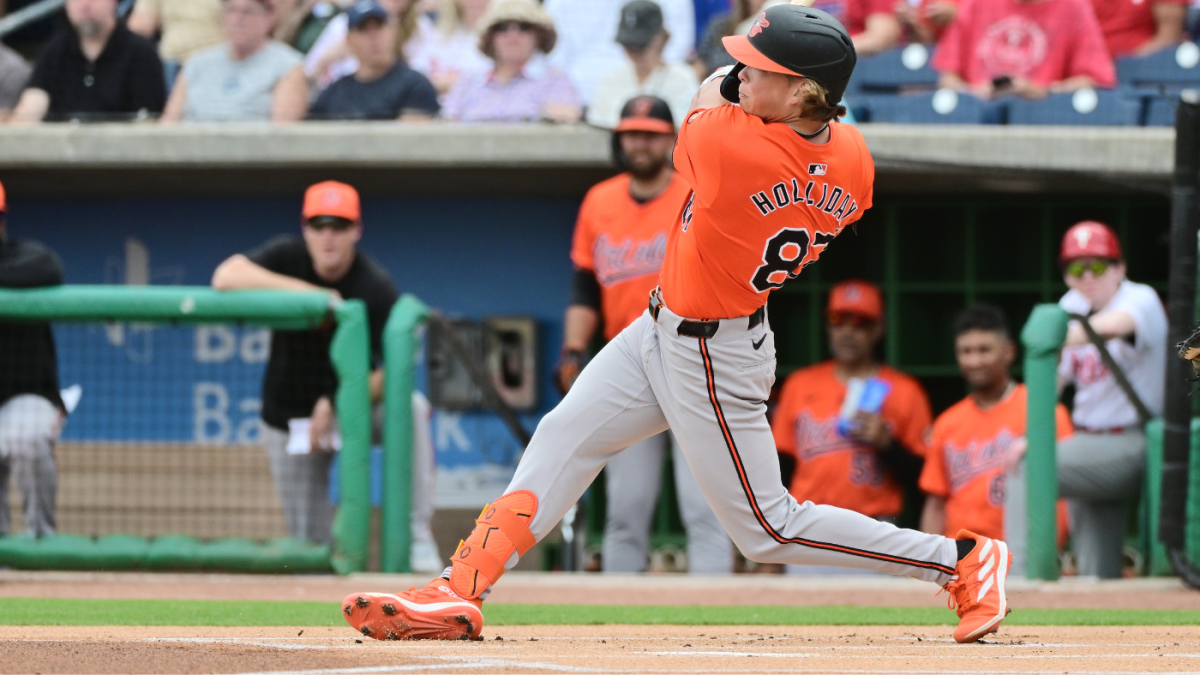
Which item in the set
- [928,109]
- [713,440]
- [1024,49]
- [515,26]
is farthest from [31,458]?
[1024,49]

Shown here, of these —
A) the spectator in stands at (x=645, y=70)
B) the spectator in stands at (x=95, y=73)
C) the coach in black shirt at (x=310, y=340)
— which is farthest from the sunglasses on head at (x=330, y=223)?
the spectator in stands at (x=95, y=73)

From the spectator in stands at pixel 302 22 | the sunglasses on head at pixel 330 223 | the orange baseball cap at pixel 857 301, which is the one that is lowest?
the orange baseball cap at pixel 857 301

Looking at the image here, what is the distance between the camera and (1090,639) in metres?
3.88

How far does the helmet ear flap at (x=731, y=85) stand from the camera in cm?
340

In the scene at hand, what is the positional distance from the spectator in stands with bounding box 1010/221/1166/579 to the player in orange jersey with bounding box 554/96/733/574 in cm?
131

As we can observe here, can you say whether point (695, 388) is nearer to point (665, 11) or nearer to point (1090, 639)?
point (1090, 639)

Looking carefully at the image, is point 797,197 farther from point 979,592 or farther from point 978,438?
point 978,438

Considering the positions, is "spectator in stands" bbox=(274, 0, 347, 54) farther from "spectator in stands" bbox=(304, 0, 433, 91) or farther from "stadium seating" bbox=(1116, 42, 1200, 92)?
"stadium seating" bbox=(1116, 42, 1200, 92)

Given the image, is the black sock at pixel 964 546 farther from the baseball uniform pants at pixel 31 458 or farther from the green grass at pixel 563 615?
the baseball uniform pants at pixel 31 458

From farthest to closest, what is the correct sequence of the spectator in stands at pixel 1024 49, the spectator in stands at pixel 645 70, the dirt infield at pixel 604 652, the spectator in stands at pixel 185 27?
the spectator in stands at pixel 185 27 < the spectator in stands at pixel 645 70 < the spectator in stands at pixel 1024 49 < the dirt infield at pixel 604 652

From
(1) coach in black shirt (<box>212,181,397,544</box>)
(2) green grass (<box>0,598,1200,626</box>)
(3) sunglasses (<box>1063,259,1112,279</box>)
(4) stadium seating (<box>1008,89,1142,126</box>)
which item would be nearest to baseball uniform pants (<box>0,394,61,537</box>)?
(1) coach in black shirt (<box>212,181,397,544</box>)

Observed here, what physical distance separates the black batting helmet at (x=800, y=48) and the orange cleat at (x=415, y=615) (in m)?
1.39

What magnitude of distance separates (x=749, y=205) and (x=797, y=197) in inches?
4.4

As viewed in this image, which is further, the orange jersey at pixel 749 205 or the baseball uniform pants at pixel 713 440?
the baseball uniform pants at pixel 713 440
